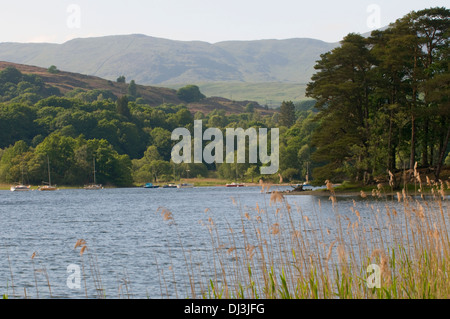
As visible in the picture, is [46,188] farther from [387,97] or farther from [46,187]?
[387,97]

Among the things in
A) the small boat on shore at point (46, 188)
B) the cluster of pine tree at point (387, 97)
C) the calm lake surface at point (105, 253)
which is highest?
the cluster of pine tree at point (387, 97)

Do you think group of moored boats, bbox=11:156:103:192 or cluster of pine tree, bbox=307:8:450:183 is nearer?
cluster of pine tree, bbox=307:8:450:183

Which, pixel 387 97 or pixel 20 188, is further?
pixel 20 188

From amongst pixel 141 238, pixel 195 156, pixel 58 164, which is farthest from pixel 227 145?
pixel 141 238

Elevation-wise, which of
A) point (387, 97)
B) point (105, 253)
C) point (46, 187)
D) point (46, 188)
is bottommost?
point (46, 188)

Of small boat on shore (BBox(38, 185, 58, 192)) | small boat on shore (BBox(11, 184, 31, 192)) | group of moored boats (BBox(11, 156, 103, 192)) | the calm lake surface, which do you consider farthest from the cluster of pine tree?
small boat on shore (BBox(11, 184, 31, 192))

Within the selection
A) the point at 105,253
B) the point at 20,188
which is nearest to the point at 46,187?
the point at 20,188

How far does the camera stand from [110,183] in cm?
16800

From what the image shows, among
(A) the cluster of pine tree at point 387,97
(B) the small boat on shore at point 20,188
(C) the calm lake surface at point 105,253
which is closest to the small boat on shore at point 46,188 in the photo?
(B) the small boat on shore at point 20,188

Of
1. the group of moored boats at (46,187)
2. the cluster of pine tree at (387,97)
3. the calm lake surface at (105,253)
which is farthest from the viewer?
the group of moored boats at (46,187)

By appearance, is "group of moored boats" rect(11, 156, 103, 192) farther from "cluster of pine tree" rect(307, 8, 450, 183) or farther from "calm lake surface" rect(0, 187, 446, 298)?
"calm lake surface" rect(0, 187, 446, 298)

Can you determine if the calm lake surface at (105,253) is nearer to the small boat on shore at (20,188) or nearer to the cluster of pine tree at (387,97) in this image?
the cluster of pine tree at (387,97)
